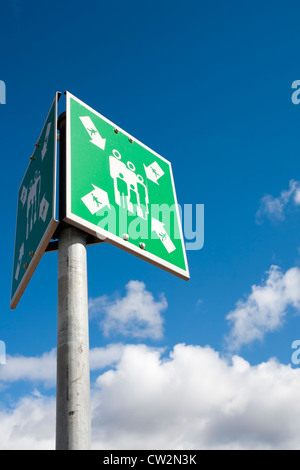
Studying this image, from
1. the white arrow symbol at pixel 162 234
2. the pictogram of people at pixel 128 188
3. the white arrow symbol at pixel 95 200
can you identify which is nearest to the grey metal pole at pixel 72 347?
the white arrow symbol at pixel 95 200

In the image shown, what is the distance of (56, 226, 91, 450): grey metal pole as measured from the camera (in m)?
2.76

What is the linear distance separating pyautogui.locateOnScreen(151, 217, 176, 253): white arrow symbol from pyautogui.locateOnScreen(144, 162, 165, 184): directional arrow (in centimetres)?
55

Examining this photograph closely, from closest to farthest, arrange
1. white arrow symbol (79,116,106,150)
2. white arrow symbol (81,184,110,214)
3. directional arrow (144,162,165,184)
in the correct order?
white arrow symbol (81,184,110,214) < white arrow symbol (79,116,106,150) < directional arrow (144,162,165,184)

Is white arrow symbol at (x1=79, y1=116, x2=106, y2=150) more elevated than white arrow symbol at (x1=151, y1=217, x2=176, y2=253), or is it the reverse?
white arrow symbol at (x1=79, y1=116, x2=106, y2=150)

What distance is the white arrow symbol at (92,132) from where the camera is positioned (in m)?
4.04

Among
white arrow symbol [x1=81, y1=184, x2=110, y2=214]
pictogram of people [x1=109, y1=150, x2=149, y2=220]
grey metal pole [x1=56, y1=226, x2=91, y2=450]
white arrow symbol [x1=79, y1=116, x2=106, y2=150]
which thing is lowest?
grey metal pole [x1=56, y1=226, x2=91, y2=450]

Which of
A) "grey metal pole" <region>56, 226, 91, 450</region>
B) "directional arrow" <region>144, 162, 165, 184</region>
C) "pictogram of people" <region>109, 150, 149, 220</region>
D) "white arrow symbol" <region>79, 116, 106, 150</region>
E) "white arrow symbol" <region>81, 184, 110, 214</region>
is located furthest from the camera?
"directional arrow" <region>144, 162, 165, 184</region>

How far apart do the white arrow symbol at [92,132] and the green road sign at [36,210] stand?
26cm

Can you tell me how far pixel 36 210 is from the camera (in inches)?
155

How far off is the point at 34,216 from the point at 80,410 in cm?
178

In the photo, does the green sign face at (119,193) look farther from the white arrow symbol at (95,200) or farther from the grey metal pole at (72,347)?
the grey metal pole at (72,347)

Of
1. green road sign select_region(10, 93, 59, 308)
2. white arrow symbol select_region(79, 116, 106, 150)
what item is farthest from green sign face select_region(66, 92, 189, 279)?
green road sign select_region(10, 93, 59, 308)

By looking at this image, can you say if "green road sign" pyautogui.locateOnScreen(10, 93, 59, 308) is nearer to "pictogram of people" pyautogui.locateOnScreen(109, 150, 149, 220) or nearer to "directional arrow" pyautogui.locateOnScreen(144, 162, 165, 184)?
"pictogram of people" pyautogui.locateOnScreen(109, 150, 149, 220)

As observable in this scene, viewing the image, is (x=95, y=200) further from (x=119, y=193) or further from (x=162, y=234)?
(x=162, y=234)
